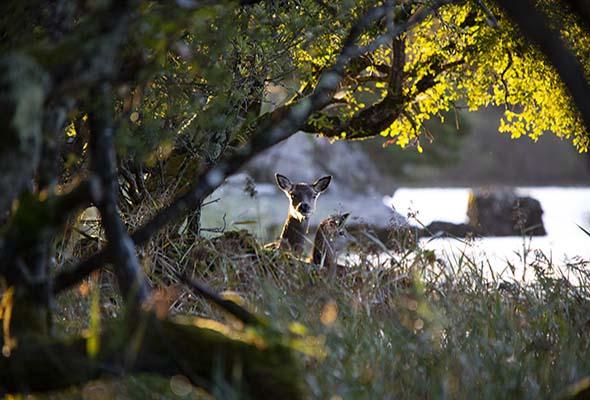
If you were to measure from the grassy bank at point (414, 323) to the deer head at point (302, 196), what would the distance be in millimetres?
4405

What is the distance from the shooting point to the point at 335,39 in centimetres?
912

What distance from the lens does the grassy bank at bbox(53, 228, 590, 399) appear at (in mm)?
4520

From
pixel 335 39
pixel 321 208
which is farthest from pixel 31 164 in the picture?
pixel 321 208

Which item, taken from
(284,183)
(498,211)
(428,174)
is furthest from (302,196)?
(428,174)

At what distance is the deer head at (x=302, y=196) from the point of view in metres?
12.0

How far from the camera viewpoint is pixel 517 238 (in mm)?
18469

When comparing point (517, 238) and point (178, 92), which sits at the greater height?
point (178, 92)

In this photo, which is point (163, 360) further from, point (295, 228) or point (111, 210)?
point (295, 228)

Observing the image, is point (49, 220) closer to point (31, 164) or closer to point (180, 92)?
point (31, 164)

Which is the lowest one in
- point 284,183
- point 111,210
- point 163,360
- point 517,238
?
point 517,238

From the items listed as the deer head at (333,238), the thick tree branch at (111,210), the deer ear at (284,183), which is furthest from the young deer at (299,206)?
the thick tree branch at (111,210)

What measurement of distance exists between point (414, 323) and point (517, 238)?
44.1 ft

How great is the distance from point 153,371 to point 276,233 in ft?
46.1

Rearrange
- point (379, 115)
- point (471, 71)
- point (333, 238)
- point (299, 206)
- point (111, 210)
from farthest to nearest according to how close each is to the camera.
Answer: point (299, 206) < point (379, 115) < point (471, 71) < point (333, 238) < point (111, 210)
